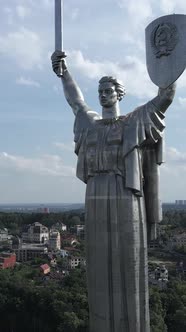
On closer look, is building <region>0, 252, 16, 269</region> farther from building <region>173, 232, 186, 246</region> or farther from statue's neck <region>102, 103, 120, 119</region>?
statue's neck <region>102, 103, 120, 119</region>

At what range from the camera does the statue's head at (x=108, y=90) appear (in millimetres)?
6648

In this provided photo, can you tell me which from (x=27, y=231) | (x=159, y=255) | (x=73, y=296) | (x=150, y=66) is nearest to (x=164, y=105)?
(x=150, y=66)

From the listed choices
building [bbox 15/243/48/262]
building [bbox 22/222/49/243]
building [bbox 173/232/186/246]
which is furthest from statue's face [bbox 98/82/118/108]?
building [bbox 22/222/49/243]

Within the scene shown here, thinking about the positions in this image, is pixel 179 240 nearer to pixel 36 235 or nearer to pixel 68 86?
pixel 36 235

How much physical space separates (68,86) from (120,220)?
239 cm

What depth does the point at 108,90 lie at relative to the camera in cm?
664

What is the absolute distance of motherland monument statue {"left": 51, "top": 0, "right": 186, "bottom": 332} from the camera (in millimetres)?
6191

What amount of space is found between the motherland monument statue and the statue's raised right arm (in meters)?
0.72

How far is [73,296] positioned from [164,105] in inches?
927

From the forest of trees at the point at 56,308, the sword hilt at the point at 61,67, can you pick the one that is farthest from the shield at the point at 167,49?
the forest of trees at the point at 56,308

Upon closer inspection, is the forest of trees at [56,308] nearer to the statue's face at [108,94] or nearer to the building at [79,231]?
the statue's face at [108,94]

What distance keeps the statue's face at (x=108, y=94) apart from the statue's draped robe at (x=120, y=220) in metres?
0.31

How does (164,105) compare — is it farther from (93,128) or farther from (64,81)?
(64,81)

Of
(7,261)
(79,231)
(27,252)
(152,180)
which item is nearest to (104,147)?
(152,180)
